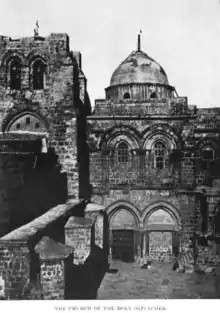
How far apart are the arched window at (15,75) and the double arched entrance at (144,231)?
7.25 metres

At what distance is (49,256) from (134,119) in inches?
394

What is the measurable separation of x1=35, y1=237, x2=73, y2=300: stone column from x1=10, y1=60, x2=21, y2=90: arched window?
9.14 meters

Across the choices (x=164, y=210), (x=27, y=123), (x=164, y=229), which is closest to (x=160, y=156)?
(x=164, y=210)

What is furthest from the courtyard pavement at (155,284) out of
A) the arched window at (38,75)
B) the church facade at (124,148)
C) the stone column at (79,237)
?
the arched window at (38,75)

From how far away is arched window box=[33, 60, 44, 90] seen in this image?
643 inches

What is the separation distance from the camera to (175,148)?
17.6 m

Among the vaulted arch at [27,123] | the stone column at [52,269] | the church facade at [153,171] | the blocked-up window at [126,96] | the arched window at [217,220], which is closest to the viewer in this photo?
the stone column at [52,269]

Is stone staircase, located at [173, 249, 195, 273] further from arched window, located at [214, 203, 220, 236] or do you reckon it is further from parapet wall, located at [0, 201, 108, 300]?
parapet wall, located at [0, 201, 108, 300]

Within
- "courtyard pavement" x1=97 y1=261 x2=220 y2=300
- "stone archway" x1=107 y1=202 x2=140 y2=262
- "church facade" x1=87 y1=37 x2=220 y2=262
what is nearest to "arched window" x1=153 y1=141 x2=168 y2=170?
"church facade" x1=87 y1=37 x2=220 y2=262

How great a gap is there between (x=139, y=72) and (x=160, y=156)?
19.1 feet

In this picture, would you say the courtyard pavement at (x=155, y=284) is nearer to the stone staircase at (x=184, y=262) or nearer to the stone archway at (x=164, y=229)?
the stone staircase at (x=184, y=262)

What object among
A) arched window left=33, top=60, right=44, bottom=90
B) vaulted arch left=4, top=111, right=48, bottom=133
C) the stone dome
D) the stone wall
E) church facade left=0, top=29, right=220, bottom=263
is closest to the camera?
the stone wall

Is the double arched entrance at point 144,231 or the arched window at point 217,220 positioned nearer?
the arched window at point 217,220

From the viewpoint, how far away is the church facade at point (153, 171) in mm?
17422
